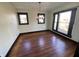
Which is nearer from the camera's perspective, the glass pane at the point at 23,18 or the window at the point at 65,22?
the window at the point at 65,22

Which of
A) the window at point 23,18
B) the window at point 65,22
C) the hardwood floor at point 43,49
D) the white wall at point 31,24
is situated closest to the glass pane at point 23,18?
the window at point 23,18

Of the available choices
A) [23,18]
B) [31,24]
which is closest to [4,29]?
[23,18]

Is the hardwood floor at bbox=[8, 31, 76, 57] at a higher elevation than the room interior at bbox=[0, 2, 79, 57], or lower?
lower

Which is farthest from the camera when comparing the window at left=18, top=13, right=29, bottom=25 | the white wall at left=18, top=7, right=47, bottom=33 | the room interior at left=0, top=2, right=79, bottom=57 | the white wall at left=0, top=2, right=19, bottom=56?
the white wall at left=18, top=7, right=47, bottom=33

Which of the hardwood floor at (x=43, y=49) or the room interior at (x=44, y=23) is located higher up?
the room interior at (x=44, y=23)

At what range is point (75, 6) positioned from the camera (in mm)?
2568

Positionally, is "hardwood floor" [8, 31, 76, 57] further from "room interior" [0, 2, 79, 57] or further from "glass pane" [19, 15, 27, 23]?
"glass pane" [19, 15, 27, 23]

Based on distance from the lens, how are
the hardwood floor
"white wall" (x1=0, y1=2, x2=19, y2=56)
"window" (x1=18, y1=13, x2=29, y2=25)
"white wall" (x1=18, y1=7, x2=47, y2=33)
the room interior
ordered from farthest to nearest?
"white wall" (x1=18, y1=7, x2=47, y2=33)
"window" (x1=18, y1=13, x2=29, y2=25)
the room interior
the hardwood floor
"white wall" (x1=0, y1=2, x2=19, y2=56)

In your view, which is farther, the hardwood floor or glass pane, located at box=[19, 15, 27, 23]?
glass pane, located at box=[19, 15, 27, 23]

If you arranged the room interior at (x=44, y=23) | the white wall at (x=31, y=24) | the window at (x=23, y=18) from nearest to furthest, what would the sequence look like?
1. the room interior at (x=44, y=23)
2. the window at (x=23, y=18)
3. the white wall at (x=31, y=24)

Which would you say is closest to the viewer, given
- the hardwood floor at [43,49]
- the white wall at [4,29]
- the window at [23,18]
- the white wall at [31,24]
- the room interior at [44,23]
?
the white wall at [4,29]

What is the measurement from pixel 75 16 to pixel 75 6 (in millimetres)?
408

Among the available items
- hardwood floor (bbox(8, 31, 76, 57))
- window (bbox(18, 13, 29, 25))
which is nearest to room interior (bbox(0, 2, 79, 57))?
window (bbox(18, 13, 29, 25))

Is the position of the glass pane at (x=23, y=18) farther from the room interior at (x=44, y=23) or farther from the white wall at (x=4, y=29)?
the white wall at (x=4, y=29)
